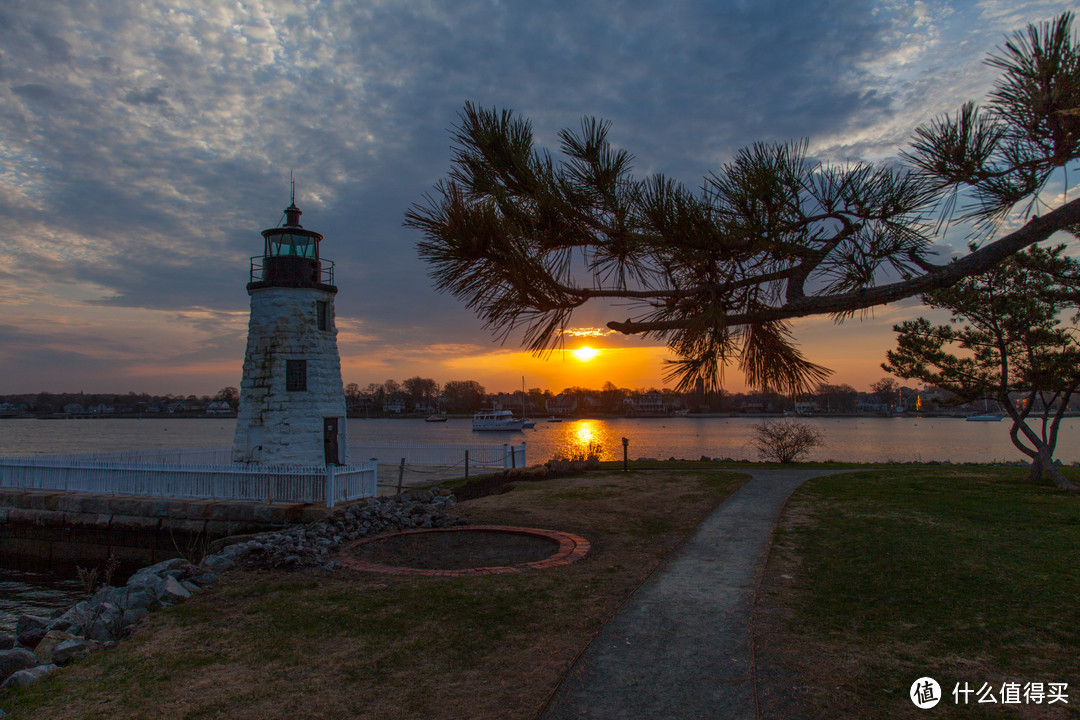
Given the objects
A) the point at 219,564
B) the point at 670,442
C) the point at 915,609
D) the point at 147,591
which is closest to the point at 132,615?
the point at 147,591

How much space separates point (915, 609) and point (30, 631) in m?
8.49

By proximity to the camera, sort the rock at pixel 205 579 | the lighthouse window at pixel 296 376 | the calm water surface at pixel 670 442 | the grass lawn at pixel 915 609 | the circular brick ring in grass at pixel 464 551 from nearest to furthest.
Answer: the grass lawn at pixel 915 609 → the rock at pixel 205 579 → the circular brick ring in grass at pixel 464 551 → the lighthouse window at pixel 296 376 → the calm water surface at pixel 670 442

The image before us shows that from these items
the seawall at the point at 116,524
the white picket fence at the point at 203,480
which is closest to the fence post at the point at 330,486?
the white picket fence at the point at 203,480

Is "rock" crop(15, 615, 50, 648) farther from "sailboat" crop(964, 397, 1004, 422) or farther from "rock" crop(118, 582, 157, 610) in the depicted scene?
"sailboat" crop(964, 397, 1004, 422)

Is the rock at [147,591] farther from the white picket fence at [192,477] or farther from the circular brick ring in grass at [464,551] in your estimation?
the white picket fence at [192,477]

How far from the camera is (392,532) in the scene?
9.60m

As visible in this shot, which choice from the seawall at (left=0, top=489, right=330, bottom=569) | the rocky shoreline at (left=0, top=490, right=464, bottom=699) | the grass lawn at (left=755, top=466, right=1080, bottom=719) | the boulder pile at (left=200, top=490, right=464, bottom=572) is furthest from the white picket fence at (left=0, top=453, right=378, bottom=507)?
the grass lawn at (left=755, top=466, right=1080, bottom=719)

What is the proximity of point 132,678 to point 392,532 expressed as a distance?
561cm

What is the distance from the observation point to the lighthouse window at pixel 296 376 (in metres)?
15.7

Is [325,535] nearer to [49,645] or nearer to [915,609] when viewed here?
[49,645]

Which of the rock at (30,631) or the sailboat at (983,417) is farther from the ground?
the sailboat at (983,417)

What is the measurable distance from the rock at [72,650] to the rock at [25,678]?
1.17ft

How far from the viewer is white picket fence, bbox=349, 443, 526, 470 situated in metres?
19.2

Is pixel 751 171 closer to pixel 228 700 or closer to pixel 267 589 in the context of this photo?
pixel 228 700
